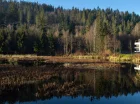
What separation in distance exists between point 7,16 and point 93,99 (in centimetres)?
15010

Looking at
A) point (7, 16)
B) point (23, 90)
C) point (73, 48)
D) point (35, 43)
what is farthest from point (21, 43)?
point (7, 16)

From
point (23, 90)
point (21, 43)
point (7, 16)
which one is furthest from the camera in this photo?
point (7, 16)

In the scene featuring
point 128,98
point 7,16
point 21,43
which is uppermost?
point 7,16

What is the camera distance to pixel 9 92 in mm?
21484

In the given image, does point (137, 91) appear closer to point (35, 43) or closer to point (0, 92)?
point (0, 92)

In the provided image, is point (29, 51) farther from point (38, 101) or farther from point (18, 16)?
point (18, 16)

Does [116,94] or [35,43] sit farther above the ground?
[35,43]

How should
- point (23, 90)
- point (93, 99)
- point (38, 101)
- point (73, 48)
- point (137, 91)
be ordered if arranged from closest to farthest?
point (38, 101) < point (93, 99) < point (23, 90) < point (137, 91) < point (73, 48)

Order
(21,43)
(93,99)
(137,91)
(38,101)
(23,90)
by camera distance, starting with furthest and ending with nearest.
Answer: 1. (21,43)
2. (137,91)
3. (23,90)
4. (93,99)
5. (38,101)

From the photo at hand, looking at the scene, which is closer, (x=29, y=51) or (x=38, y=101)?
(x=38, y=101)

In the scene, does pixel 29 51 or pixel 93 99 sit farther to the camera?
pixel 29 51

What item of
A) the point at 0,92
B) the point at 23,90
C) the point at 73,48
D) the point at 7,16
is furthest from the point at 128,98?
the point at 7,16

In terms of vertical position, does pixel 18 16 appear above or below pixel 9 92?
above

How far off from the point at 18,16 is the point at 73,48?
8366cm
